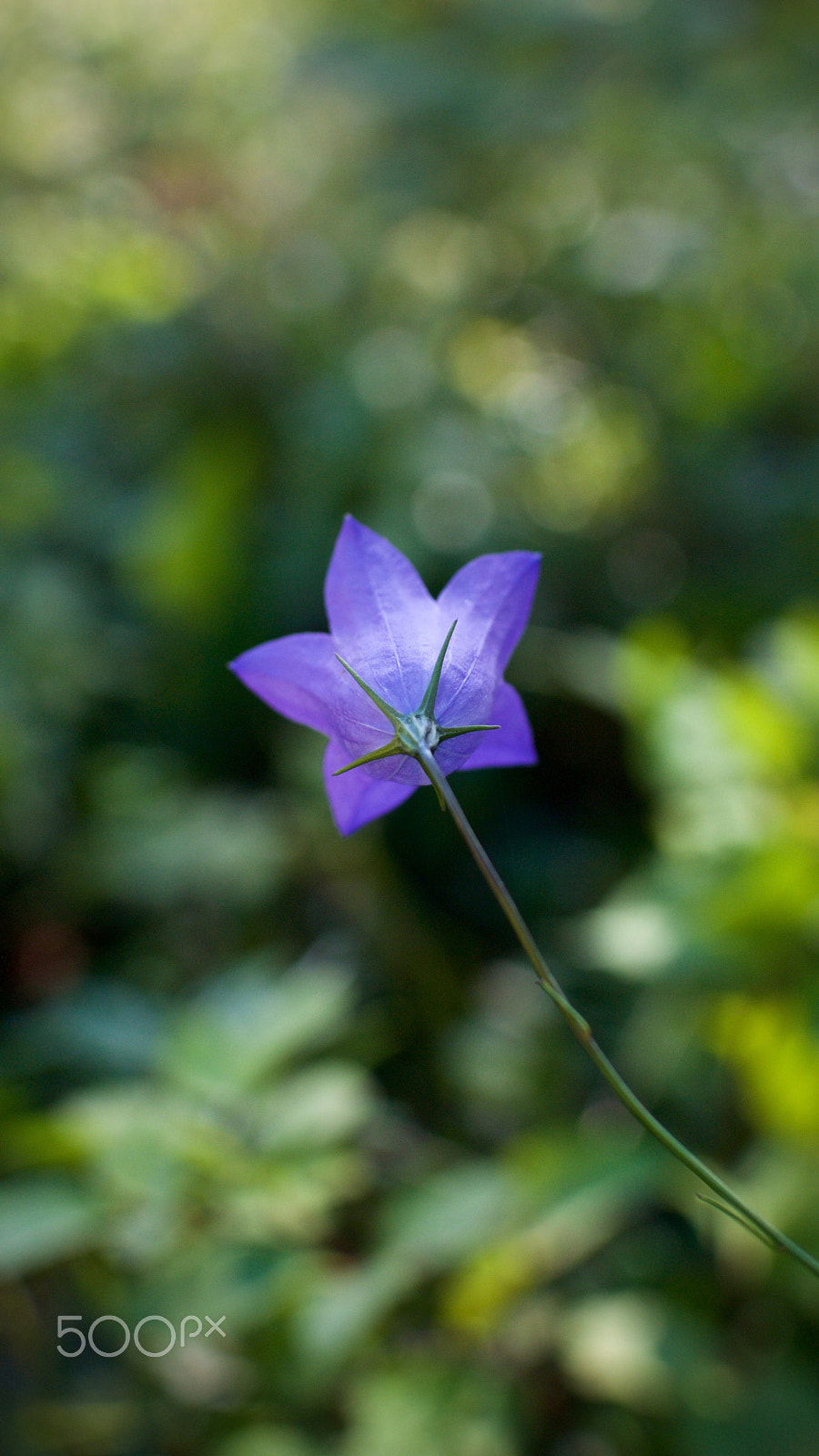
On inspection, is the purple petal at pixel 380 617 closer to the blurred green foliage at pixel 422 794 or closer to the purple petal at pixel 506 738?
the purple petal at pixel 506 738

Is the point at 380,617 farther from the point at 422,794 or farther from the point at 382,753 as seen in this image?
the point at 422,794

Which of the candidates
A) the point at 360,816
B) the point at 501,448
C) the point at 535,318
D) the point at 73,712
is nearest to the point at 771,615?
the point at 501,448

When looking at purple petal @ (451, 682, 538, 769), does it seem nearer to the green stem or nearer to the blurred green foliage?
the green stem

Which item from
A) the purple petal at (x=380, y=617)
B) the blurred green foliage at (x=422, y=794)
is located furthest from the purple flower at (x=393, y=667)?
the blurred green foliage at (x=422, y=794)

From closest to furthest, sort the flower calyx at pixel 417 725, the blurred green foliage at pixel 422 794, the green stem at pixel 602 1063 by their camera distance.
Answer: the green stem at pixel 602 1063, the flower calyx at pixel 417 725, the blurred green foliage at pixel 422 794

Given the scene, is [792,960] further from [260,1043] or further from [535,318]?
[535,318]

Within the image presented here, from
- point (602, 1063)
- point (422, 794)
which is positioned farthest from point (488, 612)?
point (422, 794)

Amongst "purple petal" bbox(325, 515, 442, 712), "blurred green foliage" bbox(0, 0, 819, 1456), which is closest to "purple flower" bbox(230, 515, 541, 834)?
"purple petal" bbox(325, 515, 442, 712)
